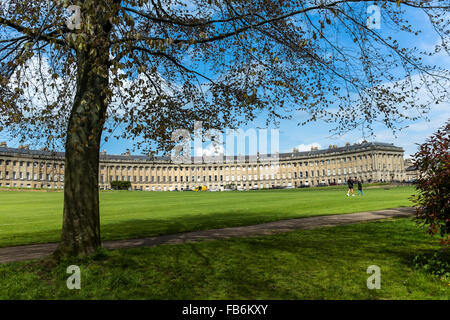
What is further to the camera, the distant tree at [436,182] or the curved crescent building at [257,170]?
the curved crescent building at [257,170]

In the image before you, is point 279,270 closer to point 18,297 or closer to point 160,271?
point 160,271

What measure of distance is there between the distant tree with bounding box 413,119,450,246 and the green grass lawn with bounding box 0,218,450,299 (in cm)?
107

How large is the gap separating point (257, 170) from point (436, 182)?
15601 cm

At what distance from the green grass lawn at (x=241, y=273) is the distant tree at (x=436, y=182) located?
1.07 metres

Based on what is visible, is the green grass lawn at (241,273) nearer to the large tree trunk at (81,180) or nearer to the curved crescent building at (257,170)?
the large tree trunk at (81,180)

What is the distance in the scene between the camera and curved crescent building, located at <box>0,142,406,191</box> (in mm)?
129000

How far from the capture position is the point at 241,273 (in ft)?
21.8

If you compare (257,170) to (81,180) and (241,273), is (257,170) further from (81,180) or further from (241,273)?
(241,273)

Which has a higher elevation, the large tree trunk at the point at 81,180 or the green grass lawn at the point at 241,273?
the large tree trunk at the point at 81,180

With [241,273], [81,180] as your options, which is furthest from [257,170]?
[241,273]

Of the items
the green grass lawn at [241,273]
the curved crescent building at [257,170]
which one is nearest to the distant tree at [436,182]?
the green grass lawn at [241,273]

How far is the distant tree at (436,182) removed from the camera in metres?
5.92
